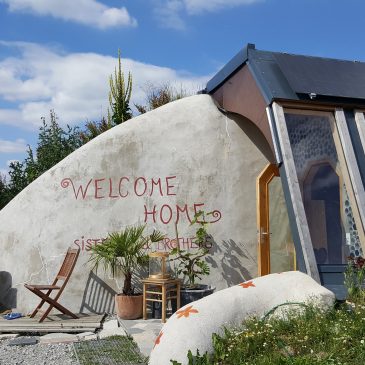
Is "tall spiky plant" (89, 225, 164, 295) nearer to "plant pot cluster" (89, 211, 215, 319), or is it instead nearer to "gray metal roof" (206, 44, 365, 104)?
"plant pot cluster" (89, 211, 215, 319)

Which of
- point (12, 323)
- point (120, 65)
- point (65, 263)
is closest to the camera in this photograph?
point (12, 323)

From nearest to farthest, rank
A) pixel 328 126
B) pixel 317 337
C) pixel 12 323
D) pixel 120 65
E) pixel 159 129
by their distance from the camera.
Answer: pixel 317 337, pixel 328 126, pixel 12 323, pixel 159 129, pixel 120 65

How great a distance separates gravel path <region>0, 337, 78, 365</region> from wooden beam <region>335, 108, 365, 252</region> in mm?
3597

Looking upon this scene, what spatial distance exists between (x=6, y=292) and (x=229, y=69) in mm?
4958

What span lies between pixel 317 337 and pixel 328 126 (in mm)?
3031

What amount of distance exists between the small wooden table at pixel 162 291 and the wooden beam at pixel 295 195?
7.45 feet

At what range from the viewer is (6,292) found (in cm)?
804

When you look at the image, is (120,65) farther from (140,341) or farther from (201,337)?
(201,337)

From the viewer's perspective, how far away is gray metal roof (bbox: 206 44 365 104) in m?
6.46

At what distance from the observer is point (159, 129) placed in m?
8.34

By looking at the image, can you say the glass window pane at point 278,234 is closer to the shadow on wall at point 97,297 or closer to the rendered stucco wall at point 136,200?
the rendered stucco wall at point 136,200

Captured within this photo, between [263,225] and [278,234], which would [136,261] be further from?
[278,234]

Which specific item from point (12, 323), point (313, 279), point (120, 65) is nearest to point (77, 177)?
point (12, 323)

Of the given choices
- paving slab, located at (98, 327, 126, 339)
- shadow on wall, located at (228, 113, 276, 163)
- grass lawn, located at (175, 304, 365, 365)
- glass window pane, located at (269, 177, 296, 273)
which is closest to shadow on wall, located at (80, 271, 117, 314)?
paving slab, located at (98, 327, 126, 339)
